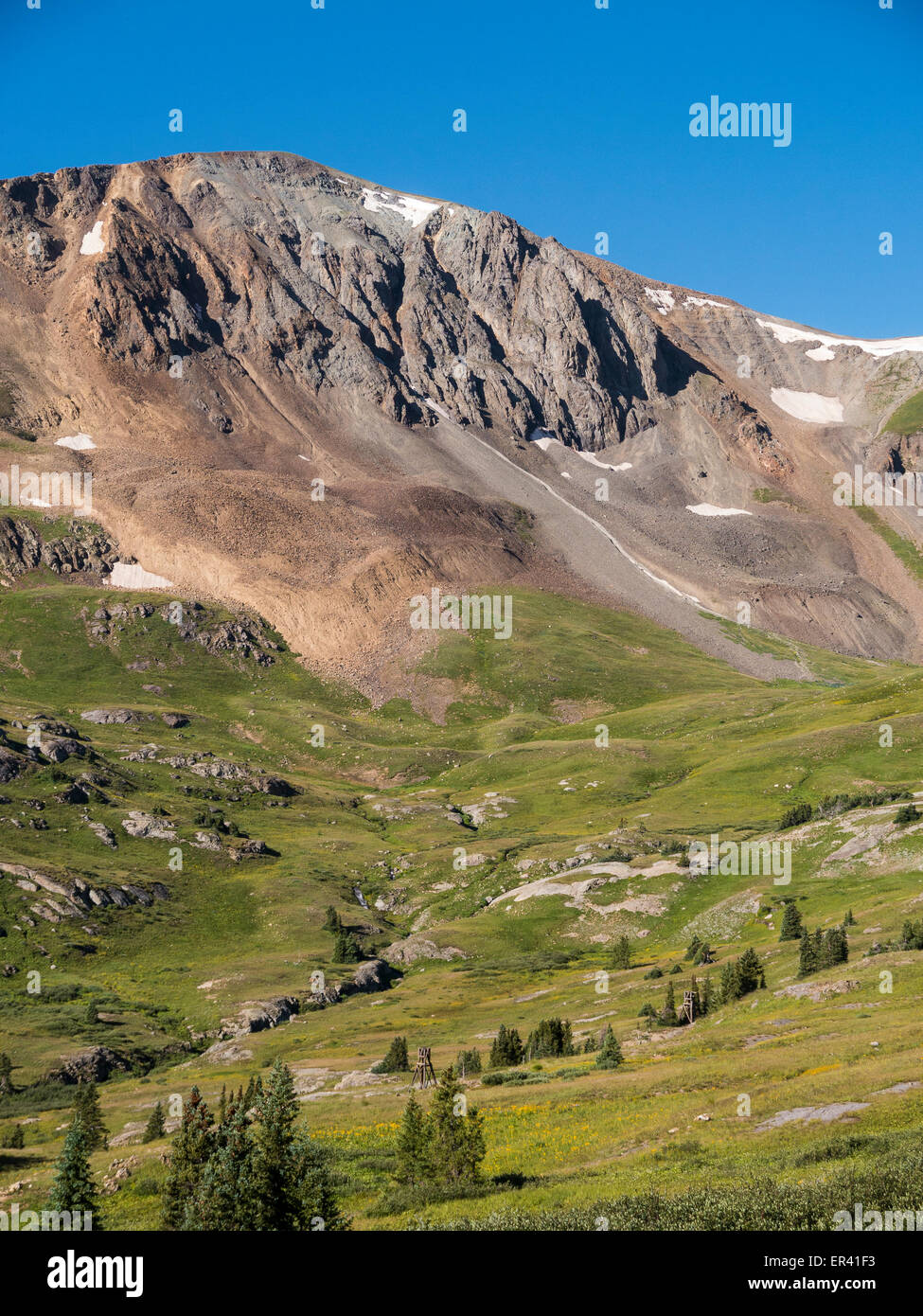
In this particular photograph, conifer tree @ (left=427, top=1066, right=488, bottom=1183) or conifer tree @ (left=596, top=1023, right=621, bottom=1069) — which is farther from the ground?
conifer tree @ (left=427, top=1066, right=488, bottom=1183)

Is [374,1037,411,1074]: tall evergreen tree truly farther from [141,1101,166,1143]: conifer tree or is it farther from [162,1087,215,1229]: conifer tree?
[162,1087,215,1229]: conifer tree

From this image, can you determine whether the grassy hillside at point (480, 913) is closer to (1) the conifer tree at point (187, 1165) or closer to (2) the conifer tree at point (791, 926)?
(2) the conifer tree at point (791, 926)

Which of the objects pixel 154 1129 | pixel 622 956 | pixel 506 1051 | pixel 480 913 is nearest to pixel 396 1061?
pixel 506 1051

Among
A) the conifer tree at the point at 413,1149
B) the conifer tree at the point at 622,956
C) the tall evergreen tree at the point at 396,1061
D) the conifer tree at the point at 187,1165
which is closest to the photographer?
the conifer tree at the point at 187,1165

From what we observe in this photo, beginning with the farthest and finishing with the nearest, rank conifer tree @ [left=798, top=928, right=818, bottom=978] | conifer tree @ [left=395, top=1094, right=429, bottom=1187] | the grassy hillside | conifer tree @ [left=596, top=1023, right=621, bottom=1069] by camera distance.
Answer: conifer tree @ [left=798, top=928, right=818, bottom=978], conifer tree @ [left=596, top=1023, right=621, bottom=1069], the grassy hillside, conifer tree @ [left=395, top=1094, right=429, bottom=1187]

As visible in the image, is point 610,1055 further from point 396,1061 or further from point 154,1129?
point 154,1129

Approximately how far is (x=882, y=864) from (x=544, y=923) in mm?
30236

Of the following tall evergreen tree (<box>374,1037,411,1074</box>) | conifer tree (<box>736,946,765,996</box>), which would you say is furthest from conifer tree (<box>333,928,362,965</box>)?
conifer tree (<box>736,946,765,996</box>)

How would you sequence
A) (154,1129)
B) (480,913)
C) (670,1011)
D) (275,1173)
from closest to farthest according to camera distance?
(275,1173)
(154,1129)
(670,1011)
(480,913)

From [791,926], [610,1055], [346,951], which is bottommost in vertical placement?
[346,951]

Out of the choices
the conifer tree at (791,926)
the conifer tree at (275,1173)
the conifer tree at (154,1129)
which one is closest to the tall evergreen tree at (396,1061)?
the conifer tree at (154,1129)

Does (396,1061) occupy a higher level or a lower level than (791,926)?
lower
